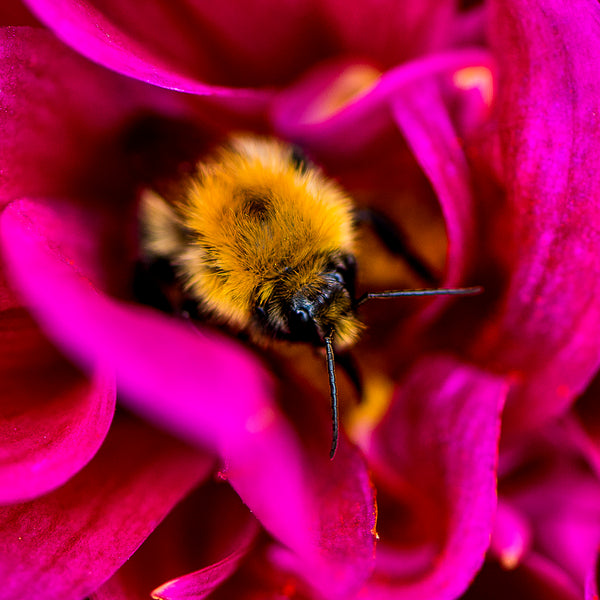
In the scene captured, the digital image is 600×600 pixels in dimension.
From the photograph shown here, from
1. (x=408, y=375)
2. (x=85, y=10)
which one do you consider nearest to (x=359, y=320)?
(x=408, y=375)

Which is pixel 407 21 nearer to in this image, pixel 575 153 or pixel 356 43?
pixel 356 43

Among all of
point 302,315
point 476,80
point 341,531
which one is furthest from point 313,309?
point 476,80

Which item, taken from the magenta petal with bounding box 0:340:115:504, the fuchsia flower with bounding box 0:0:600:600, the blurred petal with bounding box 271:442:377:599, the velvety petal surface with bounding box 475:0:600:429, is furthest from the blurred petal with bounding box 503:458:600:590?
the magenta petal with bounding box 0:340:115:504

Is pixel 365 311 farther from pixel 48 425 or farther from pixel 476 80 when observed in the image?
pixel 48 425

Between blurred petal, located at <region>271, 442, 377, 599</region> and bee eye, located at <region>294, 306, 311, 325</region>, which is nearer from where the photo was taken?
blurred petal, located at <region>271, 442, 377, 599</region>

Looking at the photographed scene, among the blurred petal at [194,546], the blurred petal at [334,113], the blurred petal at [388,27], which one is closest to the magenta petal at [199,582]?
the blurred petal at [194,546]

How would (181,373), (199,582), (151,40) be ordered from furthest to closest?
(151,40) < (199,582) < (181,373)

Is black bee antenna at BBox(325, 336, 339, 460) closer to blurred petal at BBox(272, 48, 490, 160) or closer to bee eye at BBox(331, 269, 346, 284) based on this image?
bee eye at BBox(331, 269, 346, 284)
